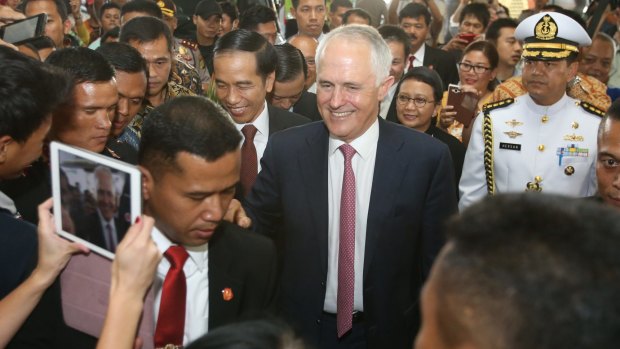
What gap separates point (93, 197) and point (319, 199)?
1344 millimetres

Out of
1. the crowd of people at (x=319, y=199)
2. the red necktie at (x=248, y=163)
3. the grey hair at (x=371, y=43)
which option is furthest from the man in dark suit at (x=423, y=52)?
the grey hair at (x=371, y=43)

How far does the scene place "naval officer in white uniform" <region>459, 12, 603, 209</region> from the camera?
3.94 metres

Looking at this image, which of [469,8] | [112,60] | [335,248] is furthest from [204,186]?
[469,8]

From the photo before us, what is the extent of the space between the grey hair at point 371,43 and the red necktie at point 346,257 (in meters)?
0.49

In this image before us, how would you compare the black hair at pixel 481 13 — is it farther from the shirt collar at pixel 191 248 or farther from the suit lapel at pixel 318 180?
the shirt collar at pixel 191 248

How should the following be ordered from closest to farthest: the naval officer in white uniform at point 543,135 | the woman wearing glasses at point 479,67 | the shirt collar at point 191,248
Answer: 1. the shirt collar at point 191,248
2. the naval officer in white uniform at point 543,135
3. the woman wearing glasses at point 479,67

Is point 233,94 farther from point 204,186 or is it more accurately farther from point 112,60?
point 204,186

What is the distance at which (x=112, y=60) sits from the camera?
3654mm

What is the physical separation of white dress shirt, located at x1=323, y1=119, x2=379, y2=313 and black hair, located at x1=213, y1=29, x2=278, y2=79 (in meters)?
1.36

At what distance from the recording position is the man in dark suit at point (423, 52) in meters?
7.38

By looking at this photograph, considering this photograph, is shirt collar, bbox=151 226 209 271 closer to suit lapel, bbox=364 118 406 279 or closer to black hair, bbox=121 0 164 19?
suit lapel, bbox=364 118 406 279

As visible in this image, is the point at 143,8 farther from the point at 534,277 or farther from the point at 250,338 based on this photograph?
the point at 534,277

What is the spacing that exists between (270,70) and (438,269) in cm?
338

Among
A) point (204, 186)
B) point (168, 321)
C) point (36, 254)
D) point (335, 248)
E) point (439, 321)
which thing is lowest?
point (335, 248)
